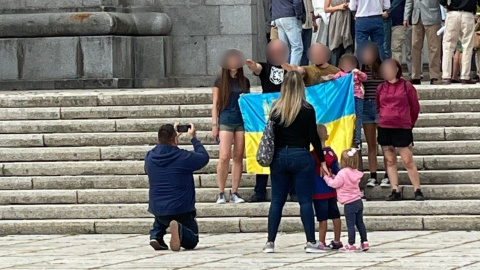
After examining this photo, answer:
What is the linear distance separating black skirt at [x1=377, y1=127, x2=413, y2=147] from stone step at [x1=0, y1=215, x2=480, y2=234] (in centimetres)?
95

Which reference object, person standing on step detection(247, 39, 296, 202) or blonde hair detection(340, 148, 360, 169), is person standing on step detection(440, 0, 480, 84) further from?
blonde hair detection(340, 148, 360, 169)

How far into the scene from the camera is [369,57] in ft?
54.7

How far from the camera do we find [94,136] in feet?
59.5

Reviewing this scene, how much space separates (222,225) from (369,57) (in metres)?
2.71

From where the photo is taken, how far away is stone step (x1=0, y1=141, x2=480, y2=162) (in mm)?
17031

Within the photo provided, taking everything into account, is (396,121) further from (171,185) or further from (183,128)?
(171,185)

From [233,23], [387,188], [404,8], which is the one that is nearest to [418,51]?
[404,8]

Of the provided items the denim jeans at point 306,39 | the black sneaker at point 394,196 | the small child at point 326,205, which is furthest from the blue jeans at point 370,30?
the small child at point 326,205

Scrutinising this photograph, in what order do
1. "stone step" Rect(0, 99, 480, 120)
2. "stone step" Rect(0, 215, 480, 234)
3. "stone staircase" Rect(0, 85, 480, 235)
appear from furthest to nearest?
1. "stone step" Rect(0, 99, 480, 120)
2. "stone staircase" Rect(0, 85, 480, 235)
3. "stone step" Rect(0, 215, 480, 234)

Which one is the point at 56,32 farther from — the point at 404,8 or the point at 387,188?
the point at 387,188

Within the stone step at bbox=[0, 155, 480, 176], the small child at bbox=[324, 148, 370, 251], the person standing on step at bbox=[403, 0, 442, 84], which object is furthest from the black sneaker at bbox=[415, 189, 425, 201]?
the person standing on step at bbox=[403, 0, 442, 84]

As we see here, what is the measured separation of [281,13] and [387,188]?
512cm

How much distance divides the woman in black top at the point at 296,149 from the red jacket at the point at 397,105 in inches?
93.7

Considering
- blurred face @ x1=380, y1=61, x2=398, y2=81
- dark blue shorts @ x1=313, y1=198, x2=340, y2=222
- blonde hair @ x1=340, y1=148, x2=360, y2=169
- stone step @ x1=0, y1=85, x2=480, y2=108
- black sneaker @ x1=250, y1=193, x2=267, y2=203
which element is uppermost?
blurred face @ x1=380, y1=61, x2=398, y2=81
